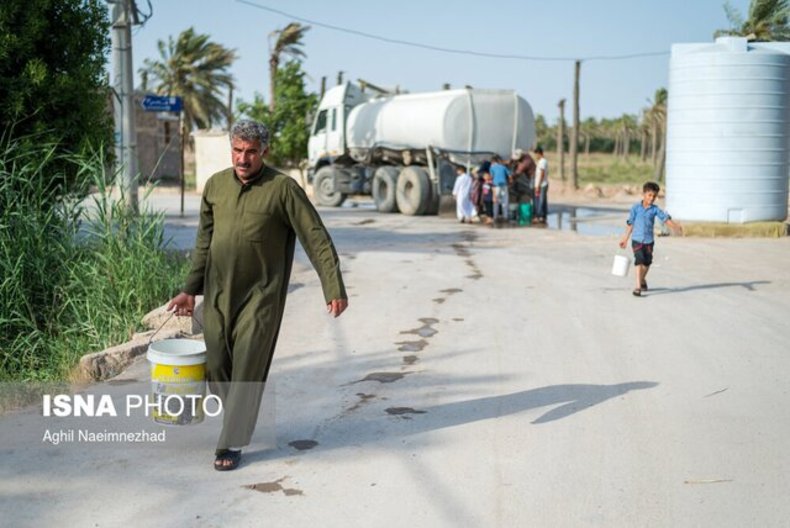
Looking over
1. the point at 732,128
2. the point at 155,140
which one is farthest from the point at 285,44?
the point at 732,128

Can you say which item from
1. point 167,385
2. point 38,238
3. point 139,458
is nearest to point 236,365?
point 167,385

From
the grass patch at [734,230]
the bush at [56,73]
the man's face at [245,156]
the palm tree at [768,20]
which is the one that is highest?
the palm tree at [768,20]

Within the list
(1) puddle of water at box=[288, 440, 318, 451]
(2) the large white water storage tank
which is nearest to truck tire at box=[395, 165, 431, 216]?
(2) the large white water storage tank

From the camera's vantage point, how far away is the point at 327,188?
87.6 feet

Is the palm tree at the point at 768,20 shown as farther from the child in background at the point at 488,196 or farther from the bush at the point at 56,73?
the bush at the point at 56,73

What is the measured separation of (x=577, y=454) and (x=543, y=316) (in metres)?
4.17

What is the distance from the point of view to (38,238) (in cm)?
841

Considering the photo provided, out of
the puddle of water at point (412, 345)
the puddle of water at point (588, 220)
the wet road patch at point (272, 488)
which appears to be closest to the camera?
the wet road patch at point (272, 488)

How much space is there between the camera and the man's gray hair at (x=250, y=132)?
15.6 ft

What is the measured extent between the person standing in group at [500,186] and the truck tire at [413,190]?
2.57m

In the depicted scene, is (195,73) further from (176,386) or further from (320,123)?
(176,386)

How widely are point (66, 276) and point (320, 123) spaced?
63.3ft

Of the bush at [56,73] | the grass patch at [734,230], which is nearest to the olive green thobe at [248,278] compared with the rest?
the bush at [56,73]

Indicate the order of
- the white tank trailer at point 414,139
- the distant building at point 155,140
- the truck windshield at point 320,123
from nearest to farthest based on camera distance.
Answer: the white tank trailer at point 414,139, the truck windshield at point 320,123, the distant building at point 155,140
